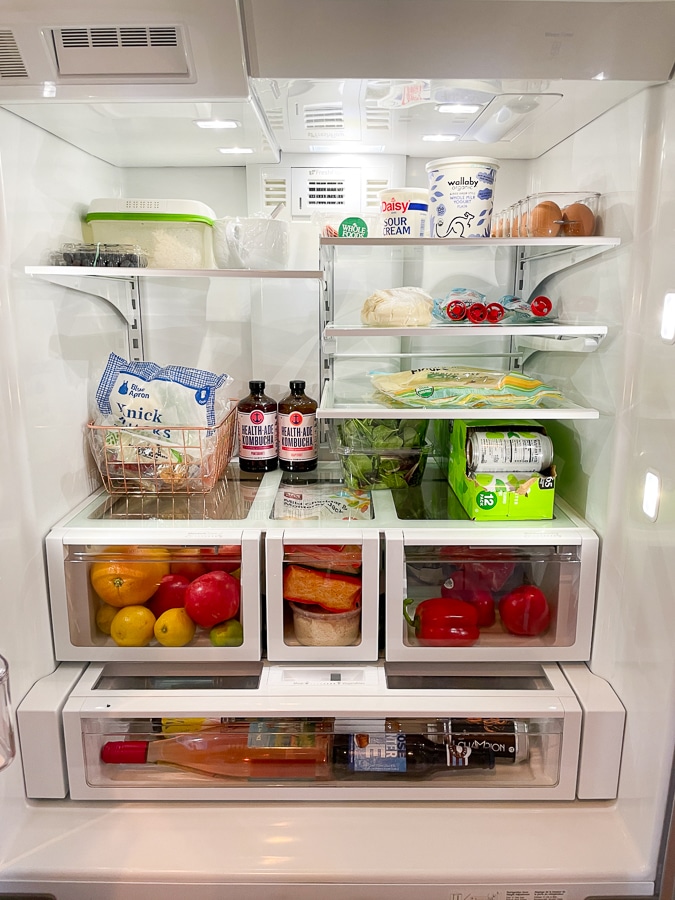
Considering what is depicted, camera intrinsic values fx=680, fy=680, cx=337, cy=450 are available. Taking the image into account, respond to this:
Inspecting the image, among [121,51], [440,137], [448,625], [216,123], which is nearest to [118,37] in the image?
[121,51]

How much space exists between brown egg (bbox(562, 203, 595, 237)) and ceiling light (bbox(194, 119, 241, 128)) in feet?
2.19

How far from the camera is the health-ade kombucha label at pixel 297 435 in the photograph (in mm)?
1552

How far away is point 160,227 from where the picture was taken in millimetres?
1414

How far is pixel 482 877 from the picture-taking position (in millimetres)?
1099

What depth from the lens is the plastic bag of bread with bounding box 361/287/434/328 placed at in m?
1.33

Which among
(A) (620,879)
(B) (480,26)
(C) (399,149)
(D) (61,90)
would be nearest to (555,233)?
(B) (480,26)

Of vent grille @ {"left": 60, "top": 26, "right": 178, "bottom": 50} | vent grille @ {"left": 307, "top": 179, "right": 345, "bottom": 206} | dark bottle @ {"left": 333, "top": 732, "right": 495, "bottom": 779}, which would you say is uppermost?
vent grille @ {"left": 60, "top": 26, "right": 178, "bottom": 50}

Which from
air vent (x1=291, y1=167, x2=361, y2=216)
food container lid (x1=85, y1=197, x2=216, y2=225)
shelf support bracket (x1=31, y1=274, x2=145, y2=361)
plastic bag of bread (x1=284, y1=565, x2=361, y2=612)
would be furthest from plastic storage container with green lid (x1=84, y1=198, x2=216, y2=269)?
plastic bag of bread (x1=284, y1=565, x2=361, y2=612)

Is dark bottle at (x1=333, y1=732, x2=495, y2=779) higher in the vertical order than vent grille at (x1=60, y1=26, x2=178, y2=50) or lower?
lower

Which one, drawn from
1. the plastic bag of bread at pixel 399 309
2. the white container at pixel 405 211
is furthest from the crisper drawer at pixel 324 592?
the white container at pixel 405 211

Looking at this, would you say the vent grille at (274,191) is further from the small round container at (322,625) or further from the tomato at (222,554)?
the small round container at (322,625)

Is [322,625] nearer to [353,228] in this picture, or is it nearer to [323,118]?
[353,228]

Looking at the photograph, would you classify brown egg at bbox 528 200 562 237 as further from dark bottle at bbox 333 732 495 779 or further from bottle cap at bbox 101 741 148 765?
bottle cap at bbox 101 741 148 765

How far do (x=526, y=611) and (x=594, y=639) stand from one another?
0.45 feet
